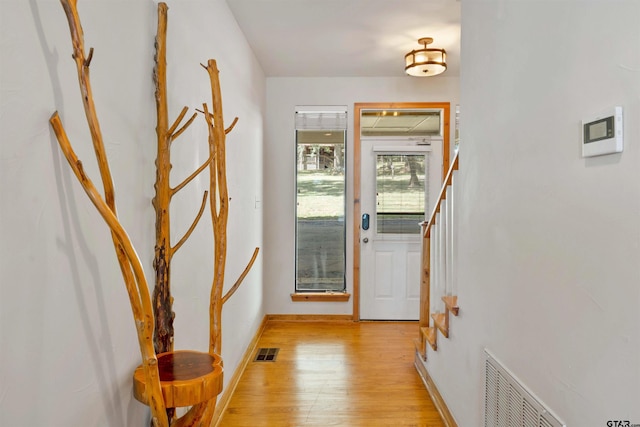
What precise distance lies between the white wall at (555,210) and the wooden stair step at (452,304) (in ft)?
0.53

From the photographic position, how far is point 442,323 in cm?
231

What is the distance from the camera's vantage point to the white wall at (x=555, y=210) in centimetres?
89

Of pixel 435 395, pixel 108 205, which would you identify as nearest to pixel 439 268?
pixel 435 395

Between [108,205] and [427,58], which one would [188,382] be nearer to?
[108,205]

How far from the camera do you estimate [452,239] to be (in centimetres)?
223

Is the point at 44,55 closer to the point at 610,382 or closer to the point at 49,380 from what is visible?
the point at 49,380

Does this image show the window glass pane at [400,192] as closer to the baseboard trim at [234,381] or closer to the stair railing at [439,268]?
the stair railing at [439,268]

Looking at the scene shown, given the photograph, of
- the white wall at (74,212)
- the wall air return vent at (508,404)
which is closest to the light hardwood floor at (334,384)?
the wall air return vent at (508,404)

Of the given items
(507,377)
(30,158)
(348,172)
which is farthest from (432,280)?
(30,158)

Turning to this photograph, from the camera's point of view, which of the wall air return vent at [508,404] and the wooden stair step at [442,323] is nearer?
the wall air return vent at [508,404]

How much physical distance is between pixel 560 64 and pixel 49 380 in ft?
5.12

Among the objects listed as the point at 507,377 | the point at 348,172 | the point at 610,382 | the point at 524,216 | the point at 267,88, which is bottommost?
the point at 507,377

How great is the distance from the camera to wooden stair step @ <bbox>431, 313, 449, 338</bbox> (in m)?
2.22

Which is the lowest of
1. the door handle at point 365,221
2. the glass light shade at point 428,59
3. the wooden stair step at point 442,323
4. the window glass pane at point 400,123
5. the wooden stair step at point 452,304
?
the wooden stair step at point 442,323
